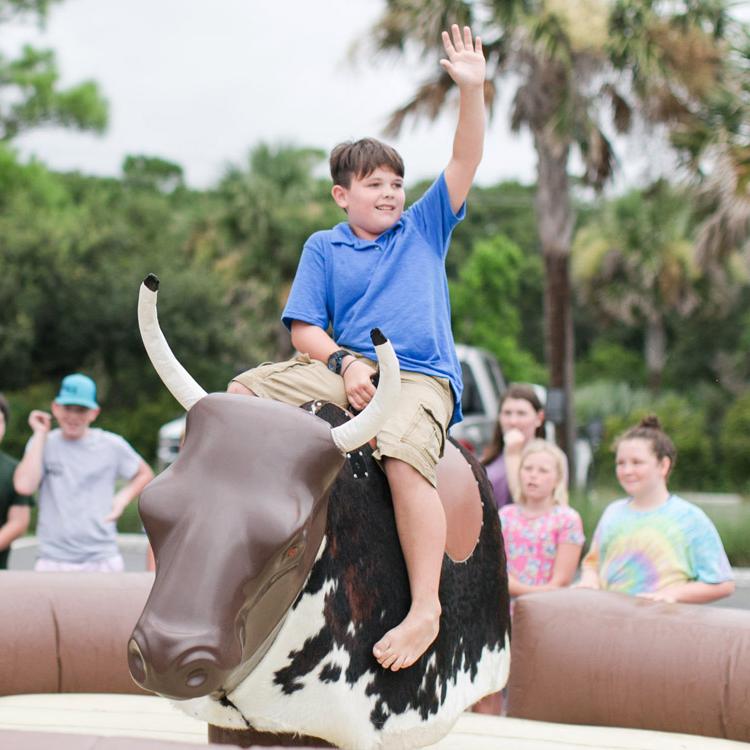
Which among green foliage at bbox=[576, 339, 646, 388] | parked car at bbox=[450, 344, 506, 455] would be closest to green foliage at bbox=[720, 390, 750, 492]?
parked car at bbox=[450, 344, 506, 455]

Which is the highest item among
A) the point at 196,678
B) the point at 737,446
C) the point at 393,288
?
the point at 393,288

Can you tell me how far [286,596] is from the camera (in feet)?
8.14

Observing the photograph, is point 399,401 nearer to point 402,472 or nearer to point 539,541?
A: point 402,472

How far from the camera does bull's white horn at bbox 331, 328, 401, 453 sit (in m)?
2.41

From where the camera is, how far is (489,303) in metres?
34.2

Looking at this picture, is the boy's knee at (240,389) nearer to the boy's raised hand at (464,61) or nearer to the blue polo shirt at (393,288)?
the blue polo shirt at (393,288)

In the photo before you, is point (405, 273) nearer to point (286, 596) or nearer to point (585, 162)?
point (286, 596)

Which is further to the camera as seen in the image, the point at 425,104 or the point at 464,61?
the point at 425,104

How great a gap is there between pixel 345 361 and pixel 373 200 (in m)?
0.50

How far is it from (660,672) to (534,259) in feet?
136

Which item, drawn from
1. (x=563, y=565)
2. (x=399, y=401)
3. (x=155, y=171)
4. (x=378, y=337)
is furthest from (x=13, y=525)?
(x=155, y=171)

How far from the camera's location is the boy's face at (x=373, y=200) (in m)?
3.12

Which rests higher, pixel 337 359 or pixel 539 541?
pixel 337 359

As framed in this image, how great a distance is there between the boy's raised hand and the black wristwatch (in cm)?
77
